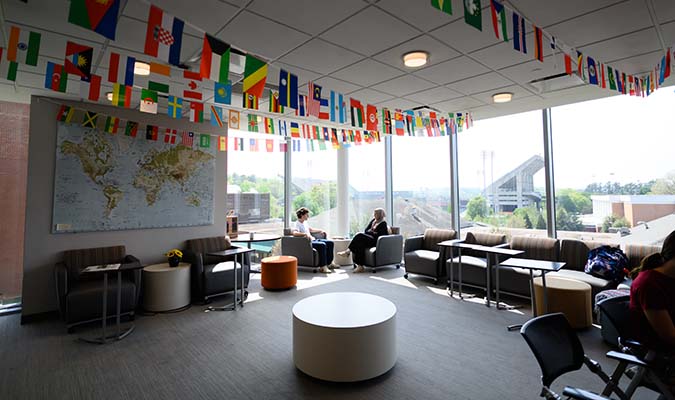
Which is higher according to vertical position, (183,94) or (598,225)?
(183,94)

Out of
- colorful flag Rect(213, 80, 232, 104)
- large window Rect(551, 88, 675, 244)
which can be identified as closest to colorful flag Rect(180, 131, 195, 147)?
colorful flag Rect(213, 80, 232, 104)

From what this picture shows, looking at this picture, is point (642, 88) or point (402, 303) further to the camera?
point (402, 303)

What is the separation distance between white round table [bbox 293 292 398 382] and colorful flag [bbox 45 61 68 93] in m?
2.96

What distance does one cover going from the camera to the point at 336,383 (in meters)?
2.49

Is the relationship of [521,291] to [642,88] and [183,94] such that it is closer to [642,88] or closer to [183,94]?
[642,88]

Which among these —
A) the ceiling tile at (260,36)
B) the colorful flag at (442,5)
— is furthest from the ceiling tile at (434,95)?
the colorful flag at (442,5)

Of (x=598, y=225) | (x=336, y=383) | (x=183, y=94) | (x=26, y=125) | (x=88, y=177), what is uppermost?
(x=183, y=94)

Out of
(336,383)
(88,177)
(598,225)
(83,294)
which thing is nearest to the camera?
(336,383)

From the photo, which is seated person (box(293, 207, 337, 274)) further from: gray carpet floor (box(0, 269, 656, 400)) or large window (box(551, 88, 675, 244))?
large window (box(551, 88, 675, 244))

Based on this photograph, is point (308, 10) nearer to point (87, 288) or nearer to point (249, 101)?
point (249, 101)

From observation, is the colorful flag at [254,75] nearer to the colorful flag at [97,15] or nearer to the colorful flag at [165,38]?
the colorful flag at [165,38]

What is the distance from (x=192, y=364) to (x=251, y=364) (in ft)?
1.71

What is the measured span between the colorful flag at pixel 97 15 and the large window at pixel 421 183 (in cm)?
574

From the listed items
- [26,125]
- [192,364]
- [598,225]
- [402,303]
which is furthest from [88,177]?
[598,225]
